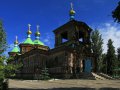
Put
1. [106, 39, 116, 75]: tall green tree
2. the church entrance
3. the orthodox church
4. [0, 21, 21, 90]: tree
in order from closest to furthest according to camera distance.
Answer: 1. [0, 21, 21, 90]: tree
2. the orthodox church
3. the church entrance
4. [106, 39, 116, 75]: tall green tree

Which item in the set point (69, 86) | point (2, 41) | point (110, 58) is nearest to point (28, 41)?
point (110, 58)

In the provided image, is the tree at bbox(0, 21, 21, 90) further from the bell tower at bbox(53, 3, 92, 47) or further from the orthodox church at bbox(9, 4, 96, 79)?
the bell tower at bbox(53, 3, 92, 47)

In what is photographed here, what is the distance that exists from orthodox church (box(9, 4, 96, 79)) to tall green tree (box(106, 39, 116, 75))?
16.3m

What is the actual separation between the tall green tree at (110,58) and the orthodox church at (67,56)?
53.3 feet

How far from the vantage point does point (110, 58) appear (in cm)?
6669

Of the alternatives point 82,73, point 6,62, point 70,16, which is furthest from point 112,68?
point 6,62

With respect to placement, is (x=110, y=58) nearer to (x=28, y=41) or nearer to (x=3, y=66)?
(x=28, y=41)

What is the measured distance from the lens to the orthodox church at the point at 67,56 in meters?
45.1

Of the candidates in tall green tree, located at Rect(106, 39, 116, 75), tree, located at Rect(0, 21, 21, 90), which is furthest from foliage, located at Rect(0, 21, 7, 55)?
tall green tree, located at Rect(106, 39, 116, 75)

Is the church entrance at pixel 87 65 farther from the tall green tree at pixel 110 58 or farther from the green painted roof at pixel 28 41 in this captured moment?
the green painted roof at pixel 28 41

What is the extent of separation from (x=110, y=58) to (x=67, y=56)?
23922 millimetres

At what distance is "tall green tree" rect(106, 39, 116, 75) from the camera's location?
64938 millimetres

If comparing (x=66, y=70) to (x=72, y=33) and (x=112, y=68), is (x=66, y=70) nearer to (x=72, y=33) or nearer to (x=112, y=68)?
(x=72, y=33)

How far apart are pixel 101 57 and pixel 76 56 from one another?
17.0m
